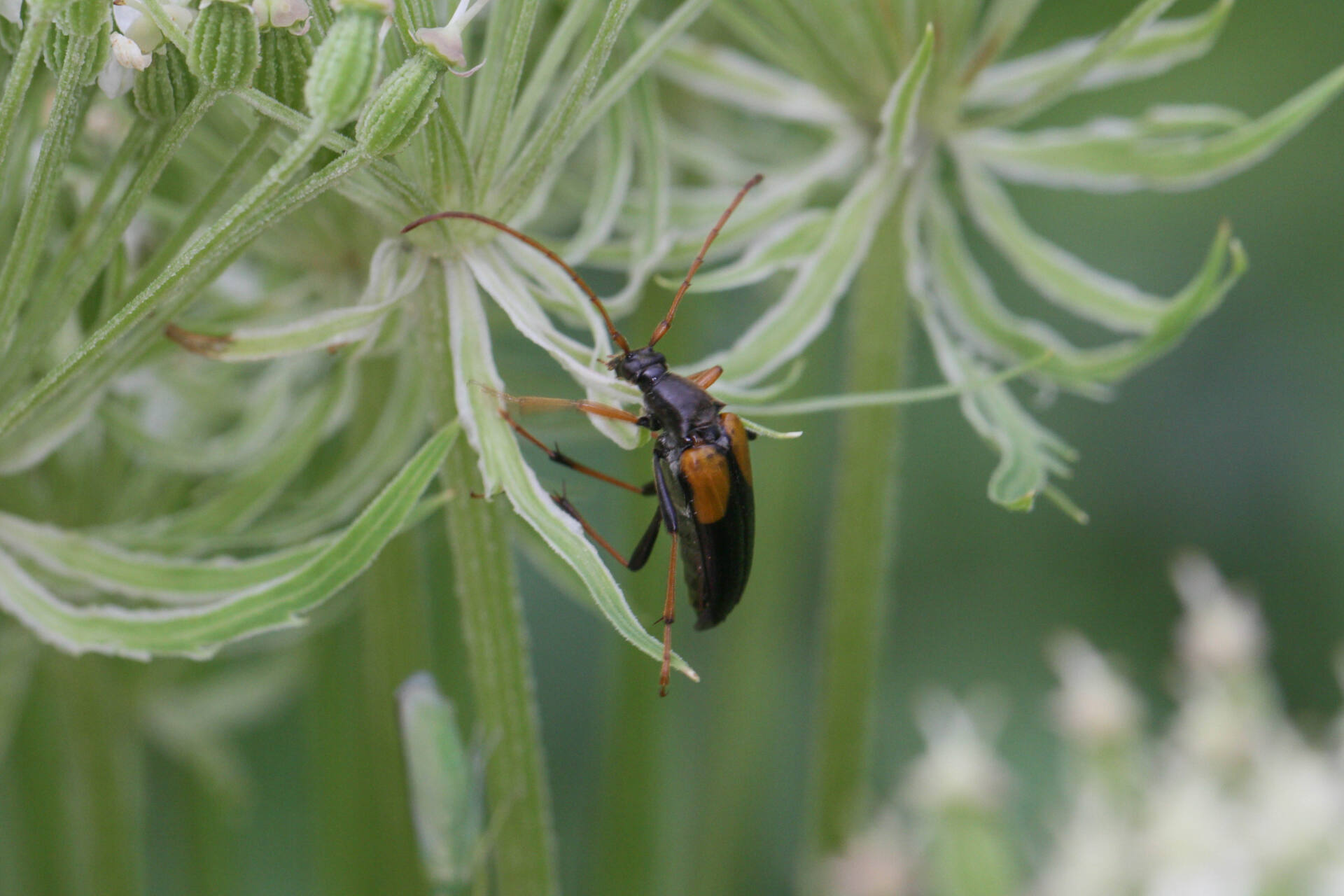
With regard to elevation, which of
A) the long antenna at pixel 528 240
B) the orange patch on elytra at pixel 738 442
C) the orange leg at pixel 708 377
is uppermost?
the long antenna at pixel 528 240

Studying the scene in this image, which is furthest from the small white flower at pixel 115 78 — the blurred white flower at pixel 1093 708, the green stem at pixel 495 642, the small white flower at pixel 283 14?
the blurred white flower at pixel 1093 708

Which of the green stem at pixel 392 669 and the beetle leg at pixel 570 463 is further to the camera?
the green stem at pixel 392 669

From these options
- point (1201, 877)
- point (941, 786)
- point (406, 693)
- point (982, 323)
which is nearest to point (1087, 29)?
point (982, 323)

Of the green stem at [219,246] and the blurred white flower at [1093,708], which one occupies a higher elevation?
the green stem at [219,246]

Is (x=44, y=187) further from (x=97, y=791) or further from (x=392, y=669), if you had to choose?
(x=97, y=791)

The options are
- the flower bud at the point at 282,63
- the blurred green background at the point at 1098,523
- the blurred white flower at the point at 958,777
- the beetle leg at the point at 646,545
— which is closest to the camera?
the flower bud at the point at 282,63

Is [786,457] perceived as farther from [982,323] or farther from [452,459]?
[452,459]

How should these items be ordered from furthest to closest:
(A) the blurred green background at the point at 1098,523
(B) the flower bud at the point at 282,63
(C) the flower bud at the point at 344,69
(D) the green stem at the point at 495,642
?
(A) the blurred green background at the point at 1098,523 < (D) the green stem at the point at 495,642 < (B) the flower bud at the point at 282,63 < (C) the flower bud at the point at 344,69

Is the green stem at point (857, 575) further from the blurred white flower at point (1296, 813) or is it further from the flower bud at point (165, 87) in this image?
the flower bud at point (165, 87)
